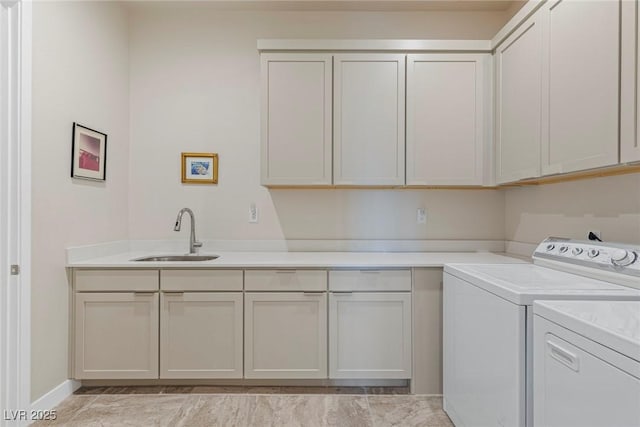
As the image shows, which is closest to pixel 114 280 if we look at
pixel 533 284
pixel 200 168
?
pixel 200 168

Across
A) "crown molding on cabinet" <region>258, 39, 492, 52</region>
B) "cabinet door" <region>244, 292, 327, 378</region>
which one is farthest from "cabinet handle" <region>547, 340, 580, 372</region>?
"crown molding on cabinet" <region>258, 39, 492, 52</region>

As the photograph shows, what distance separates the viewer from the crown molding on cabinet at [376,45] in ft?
7.88

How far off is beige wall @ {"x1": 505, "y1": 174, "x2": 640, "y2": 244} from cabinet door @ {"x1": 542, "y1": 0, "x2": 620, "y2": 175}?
1.05 feet

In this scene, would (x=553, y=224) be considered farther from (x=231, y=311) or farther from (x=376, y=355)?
(x=231, y=311)

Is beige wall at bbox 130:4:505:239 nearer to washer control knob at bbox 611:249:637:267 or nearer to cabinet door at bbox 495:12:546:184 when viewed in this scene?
cabinet door at bbox 495:12:546:184

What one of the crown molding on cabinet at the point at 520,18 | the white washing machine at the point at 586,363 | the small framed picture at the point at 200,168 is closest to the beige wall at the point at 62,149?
the small framed picture at the point at 200,168

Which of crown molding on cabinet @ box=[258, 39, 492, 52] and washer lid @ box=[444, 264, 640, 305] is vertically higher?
crown molding on cabinet @ box=[258, 39, 492, 52]

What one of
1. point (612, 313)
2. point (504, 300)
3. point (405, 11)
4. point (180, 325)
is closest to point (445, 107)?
point (405, 11)

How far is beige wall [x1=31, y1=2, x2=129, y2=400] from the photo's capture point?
193 centimetres

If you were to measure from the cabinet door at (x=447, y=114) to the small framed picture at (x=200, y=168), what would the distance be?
1507mm

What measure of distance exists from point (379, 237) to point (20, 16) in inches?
99.7

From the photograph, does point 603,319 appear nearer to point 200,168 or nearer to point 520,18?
point 520,18

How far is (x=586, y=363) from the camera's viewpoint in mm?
945

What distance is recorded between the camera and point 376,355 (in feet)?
7.22
